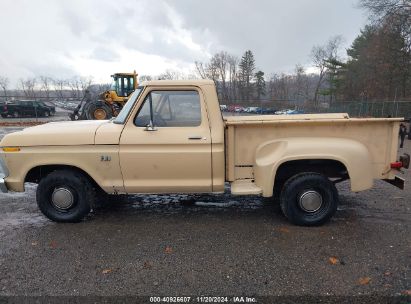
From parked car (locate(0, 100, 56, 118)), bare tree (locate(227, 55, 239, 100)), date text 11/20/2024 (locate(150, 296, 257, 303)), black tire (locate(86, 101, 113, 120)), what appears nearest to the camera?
date text 11/20/2024 (locate(150, 296, 257, 303))

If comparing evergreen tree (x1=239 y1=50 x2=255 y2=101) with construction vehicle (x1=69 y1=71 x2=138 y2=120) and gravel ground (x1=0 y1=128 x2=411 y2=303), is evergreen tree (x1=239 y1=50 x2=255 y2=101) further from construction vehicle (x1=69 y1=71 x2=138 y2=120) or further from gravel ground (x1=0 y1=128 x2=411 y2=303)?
gravel ground (x1=0 y1=128 x2=411 y2=303)

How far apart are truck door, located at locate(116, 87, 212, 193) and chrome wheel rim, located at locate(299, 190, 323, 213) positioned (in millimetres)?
1292

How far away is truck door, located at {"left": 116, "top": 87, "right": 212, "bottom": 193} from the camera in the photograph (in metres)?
4.06

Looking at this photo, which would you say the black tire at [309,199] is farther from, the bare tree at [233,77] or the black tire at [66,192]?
the bare tree at [233,77]

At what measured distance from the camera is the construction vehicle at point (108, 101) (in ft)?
64.2

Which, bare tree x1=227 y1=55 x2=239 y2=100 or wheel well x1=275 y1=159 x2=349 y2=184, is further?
bare tree x1=227 y1=55 x2=239 y2=100

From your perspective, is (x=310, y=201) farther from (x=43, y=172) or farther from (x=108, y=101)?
(x=108, y=101)

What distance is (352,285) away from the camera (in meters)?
2.97

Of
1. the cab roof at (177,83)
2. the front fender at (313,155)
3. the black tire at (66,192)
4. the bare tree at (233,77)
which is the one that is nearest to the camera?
the front fender at (313,155)

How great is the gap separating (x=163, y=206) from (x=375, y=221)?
328cm

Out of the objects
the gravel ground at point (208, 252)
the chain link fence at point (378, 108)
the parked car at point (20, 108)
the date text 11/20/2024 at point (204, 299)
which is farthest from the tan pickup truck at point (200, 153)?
the parked car at point (20, 108)

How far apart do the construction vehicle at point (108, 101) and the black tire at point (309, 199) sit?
16.8m

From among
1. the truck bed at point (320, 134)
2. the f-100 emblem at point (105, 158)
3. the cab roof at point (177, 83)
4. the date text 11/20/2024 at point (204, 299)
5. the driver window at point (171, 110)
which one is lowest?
the date text 11/20/2024 at point (204, 299)

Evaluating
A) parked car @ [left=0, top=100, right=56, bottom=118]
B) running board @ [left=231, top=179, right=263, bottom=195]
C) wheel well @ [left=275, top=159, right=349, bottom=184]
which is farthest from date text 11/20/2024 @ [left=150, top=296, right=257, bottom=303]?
parked car @ [left=0, top=100, right=56, bottom=118]
